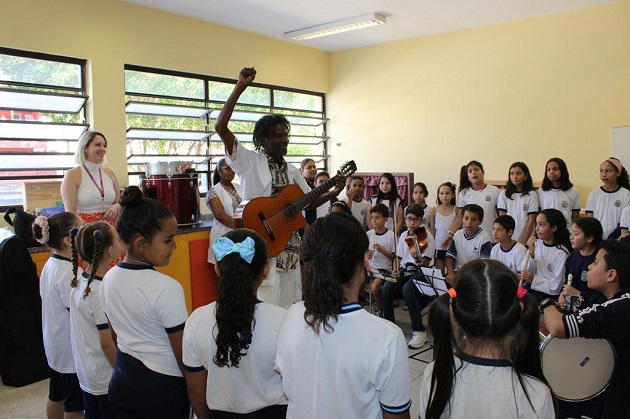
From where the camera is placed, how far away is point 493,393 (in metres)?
1.32

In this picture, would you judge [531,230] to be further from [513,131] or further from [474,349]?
[474,349]

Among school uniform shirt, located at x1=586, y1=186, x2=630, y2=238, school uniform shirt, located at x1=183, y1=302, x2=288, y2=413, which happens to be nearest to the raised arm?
school uniform shirt, located at x1=183, y1=302, x2=288, y2=413

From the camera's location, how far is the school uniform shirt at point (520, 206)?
521 centimetres

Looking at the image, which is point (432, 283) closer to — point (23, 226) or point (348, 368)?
point (348, 368)

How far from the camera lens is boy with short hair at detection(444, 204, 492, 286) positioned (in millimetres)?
4500

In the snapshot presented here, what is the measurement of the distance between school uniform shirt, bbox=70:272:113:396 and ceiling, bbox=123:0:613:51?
4806 mm

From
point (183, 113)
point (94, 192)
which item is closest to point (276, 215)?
point (94, 192)

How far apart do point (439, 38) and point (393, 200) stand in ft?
10.1

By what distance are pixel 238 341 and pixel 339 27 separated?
→ 6.22m

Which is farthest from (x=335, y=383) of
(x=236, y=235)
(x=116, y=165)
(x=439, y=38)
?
(x=439, y=38)

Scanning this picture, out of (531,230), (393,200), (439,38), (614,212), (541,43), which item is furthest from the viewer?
(439,38)

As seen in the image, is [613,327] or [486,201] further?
[486,201]

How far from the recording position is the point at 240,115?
24.9 ft

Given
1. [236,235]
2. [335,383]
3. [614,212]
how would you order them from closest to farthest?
[335,383], [236,235], [614,212]
